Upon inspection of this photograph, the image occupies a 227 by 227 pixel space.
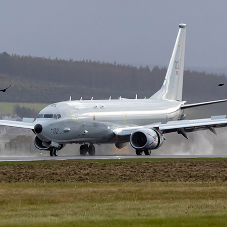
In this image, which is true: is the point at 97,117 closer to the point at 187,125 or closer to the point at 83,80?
the point at 187,125

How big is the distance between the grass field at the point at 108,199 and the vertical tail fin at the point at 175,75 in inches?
1222

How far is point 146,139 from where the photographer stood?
196 ft

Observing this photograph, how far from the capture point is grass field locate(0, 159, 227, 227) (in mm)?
22172

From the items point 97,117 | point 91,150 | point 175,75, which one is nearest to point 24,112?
point 175,75

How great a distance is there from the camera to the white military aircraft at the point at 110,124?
5853 cm

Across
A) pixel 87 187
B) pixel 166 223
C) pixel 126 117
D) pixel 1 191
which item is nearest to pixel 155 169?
pixel 87 187

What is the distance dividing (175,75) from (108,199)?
47773 millimetres

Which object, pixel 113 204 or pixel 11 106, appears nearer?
pixel 113 204

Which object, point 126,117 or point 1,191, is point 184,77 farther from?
point 1,191

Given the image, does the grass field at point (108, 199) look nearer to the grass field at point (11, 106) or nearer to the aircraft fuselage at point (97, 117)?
the aircraft fuselage at point (97, 117)

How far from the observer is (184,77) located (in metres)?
81.2

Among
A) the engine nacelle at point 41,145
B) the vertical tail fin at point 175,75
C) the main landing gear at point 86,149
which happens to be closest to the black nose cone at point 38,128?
the engine nacelle at point 41,145

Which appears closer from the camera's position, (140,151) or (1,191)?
(1,191)

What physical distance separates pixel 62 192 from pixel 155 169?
11903mm
